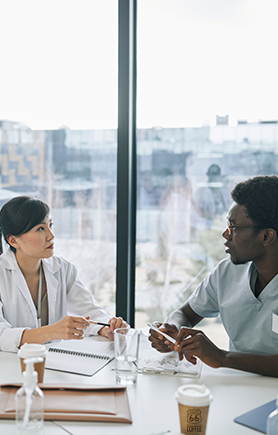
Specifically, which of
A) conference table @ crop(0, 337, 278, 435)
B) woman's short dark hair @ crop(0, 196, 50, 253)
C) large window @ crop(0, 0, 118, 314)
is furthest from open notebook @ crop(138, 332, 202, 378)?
large window @ crop(0, 0, 118, 314)

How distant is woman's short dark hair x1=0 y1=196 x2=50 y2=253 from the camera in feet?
6.70

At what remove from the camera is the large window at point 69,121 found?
2.61 m

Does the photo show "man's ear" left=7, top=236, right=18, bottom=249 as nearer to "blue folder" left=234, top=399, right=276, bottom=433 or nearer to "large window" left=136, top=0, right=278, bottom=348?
"large window" left=136, top=0, right=278, bottom=348

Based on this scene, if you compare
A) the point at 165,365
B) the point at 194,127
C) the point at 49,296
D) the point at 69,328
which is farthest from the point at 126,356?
the point at 194,127

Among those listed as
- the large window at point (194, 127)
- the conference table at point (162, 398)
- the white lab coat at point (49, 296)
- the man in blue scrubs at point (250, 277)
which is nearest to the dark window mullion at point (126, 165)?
the large window at point (194, 127)

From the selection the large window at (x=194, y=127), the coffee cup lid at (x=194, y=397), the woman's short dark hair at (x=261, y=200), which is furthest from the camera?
the large window at (x=194, y=127)

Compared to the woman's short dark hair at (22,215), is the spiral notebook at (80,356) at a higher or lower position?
lower

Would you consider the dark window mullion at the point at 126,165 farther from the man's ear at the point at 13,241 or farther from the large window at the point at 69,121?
the man's ear at the point at 13,241

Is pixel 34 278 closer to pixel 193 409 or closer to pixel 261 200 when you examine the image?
pixel 261 200

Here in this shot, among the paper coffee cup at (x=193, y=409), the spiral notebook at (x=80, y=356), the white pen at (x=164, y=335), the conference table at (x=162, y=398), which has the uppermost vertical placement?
the paper coffee cup at (x=193, y=409)

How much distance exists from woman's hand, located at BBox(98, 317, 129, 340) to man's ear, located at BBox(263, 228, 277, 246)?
640 mm

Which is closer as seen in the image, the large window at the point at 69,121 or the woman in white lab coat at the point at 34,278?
the woman in white lab coat at the point at 34,278

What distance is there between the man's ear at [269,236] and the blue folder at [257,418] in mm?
688

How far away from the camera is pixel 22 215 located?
6.70 ft
